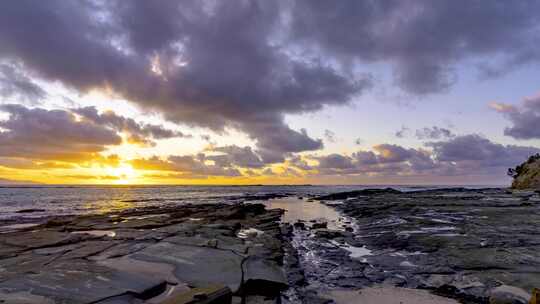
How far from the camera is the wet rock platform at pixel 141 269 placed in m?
7.64

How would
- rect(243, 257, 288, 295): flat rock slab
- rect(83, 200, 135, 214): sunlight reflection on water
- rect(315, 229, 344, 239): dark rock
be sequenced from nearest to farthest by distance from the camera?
rect(243, 257, 288, 295): flat rock slab, rect(315, 229, 344, 239): dark rock, rect(83, 200, 135, 214): sunlight reflection on water

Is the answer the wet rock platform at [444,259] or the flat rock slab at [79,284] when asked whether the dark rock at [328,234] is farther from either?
the flat rock slab at [79,284]

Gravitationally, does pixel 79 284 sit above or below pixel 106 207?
above

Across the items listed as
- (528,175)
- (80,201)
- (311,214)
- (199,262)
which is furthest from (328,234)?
(528,175)

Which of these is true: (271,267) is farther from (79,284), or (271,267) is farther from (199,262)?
(79,284)

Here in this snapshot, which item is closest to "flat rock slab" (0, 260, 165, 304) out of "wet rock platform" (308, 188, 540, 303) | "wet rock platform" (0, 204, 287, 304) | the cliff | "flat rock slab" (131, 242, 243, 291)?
"wet rock platform" (0, 204, 287, 304)

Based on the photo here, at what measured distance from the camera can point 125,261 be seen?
36.1 feet

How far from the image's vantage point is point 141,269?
10.1m

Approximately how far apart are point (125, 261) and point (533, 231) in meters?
20.0

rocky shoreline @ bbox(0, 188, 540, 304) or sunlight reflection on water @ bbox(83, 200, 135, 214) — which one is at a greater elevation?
rocky shoreline @ bbox(0, 188, 540, 304)

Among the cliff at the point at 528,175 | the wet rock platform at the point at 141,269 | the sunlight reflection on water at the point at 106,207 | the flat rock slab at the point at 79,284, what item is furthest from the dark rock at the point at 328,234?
the cliff at the point at 528,175

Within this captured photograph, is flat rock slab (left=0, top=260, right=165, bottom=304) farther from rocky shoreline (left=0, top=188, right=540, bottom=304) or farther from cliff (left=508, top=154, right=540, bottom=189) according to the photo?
cliff (left=508, top=154, right=540, bottom=189)

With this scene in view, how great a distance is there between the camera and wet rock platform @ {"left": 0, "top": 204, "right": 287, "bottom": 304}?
25.1ft

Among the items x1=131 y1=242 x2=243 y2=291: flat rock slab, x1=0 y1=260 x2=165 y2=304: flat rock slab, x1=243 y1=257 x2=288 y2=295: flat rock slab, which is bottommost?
x1=243 y1=257 x2=288 y2=295: flat rock slab
